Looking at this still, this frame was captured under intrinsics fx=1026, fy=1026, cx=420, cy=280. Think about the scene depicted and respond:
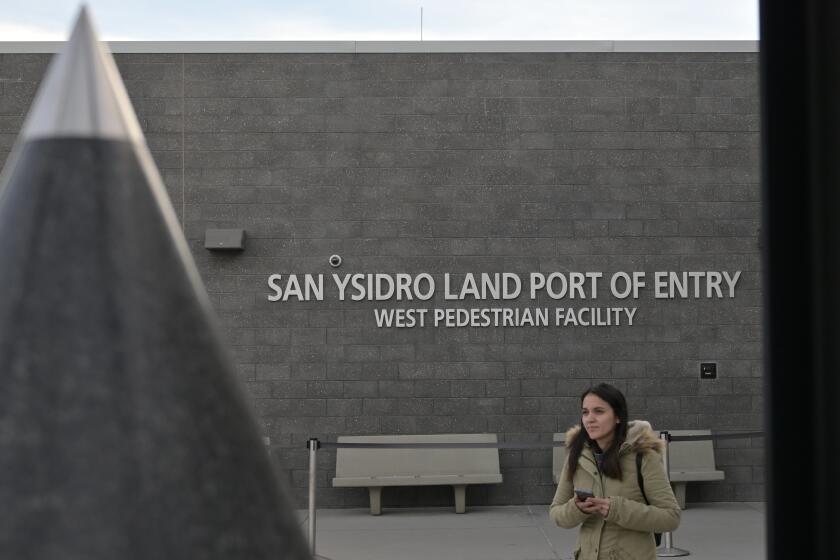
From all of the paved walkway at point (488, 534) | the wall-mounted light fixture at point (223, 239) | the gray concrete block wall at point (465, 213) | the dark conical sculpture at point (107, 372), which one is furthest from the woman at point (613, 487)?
the wall-mounted light fixture at point (223, 239)

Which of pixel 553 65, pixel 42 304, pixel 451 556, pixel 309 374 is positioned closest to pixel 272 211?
pixel 309 374

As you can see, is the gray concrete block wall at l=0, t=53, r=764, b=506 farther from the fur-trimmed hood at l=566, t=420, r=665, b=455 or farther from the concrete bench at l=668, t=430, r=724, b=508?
the fur-trimmed hood at l=566, t=420, r=665, b=455

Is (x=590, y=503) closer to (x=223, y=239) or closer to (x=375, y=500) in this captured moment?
(x=375, y=500)

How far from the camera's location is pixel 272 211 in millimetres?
11453

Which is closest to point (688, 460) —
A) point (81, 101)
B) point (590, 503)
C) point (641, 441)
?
point (641, 441)

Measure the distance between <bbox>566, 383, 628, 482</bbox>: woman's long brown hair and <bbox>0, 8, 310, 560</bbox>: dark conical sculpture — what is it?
332cm

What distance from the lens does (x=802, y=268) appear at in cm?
154

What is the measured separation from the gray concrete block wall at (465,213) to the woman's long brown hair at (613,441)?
271 inches

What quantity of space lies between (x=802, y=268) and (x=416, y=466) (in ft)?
31.9

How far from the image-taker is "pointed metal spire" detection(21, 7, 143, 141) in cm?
112

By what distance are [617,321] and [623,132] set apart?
2134 mm

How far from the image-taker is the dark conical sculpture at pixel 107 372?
0.98m

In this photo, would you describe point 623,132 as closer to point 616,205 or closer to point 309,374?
point 616,205

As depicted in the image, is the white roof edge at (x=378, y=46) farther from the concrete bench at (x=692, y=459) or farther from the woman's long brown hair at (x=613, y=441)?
the woman's long brown hair at (x=613, y=441)
